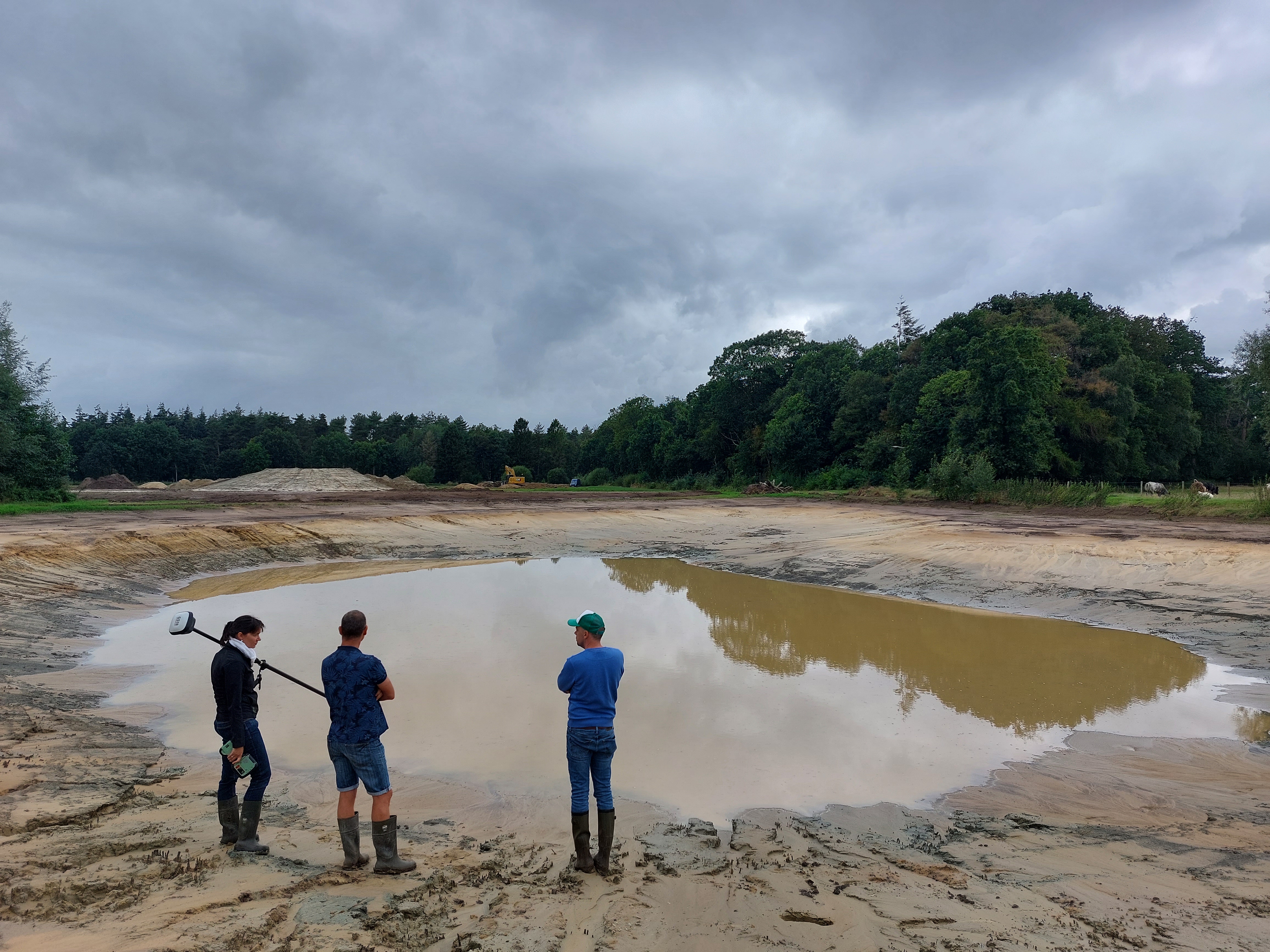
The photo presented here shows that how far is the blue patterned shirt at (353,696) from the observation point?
4.59 metres

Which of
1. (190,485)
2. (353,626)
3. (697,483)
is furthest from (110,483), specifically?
(353,626)

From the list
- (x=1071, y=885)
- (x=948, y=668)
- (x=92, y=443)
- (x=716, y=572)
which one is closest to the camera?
(x=1071, y=885)

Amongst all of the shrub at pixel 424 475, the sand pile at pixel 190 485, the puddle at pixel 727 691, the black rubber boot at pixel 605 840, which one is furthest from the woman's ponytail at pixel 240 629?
the shrub at pixel 424 475

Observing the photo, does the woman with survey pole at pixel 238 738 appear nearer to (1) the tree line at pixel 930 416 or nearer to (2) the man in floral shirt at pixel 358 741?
(2) the man in floral shirt at pixel 358 741

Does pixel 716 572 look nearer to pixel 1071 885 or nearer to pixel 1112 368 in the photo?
pixel 1071 885

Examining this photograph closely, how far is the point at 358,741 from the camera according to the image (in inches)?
182

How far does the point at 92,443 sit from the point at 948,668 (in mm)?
115147

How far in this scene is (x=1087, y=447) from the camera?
133 feet

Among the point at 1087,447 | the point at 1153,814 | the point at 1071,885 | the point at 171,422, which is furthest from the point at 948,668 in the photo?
the point at 171,422

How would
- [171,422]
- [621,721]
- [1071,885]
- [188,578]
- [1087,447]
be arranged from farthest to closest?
[171,422], [1087,447], [188,578], [621,721], [1071,885]

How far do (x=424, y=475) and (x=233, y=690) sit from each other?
76771mm

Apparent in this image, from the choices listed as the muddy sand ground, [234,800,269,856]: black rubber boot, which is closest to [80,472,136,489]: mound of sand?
the muddy sand ground

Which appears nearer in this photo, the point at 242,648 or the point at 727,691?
Result: the point at 242,648

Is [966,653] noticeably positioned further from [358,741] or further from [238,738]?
[238,738]
